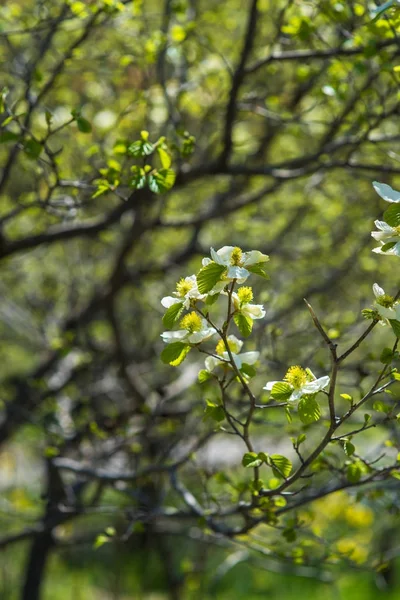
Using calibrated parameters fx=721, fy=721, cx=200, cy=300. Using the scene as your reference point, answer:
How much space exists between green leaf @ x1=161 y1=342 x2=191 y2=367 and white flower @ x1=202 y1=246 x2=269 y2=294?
187mm

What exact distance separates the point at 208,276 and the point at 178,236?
17.3ft

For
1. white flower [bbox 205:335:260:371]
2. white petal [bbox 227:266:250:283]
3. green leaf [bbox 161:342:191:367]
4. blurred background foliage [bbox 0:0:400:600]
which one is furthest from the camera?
blurred background foliage [bbox 0:0:400:600]

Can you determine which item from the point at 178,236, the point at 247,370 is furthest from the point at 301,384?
the point at 178,236

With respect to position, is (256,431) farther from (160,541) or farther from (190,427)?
(160,541)

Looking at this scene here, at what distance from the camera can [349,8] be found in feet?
11.6

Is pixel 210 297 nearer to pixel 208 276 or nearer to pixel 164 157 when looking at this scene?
pixel 208 276

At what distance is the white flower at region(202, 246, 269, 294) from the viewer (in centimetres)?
171

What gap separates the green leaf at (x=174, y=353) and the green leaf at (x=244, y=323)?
0.14m

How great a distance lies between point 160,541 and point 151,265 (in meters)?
2.35

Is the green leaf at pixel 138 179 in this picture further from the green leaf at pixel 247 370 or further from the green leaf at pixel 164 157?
the green leaf at pixel 247 370

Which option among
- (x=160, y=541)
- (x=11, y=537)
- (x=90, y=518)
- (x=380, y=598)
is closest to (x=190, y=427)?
(x=11, y=537)

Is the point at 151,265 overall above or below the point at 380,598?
above

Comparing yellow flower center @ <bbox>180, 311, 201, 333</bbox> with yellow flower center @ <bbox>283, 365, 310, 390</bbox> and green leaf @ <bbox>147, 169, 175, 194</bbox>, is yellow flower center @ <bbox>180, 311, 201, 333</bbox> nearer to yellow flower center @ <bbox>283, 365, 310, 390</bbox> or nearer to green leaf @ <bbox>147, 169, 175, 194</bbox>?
yellow flower center @ <bbox>283, 365, 310, 390</bbox>

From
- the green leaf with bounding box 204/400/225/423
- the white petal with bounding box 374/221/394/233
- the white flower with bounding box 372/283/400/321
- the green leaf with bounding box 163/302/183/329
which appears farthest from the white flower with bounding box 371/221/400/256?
the green leaf with bounding box 204/400/225/423
